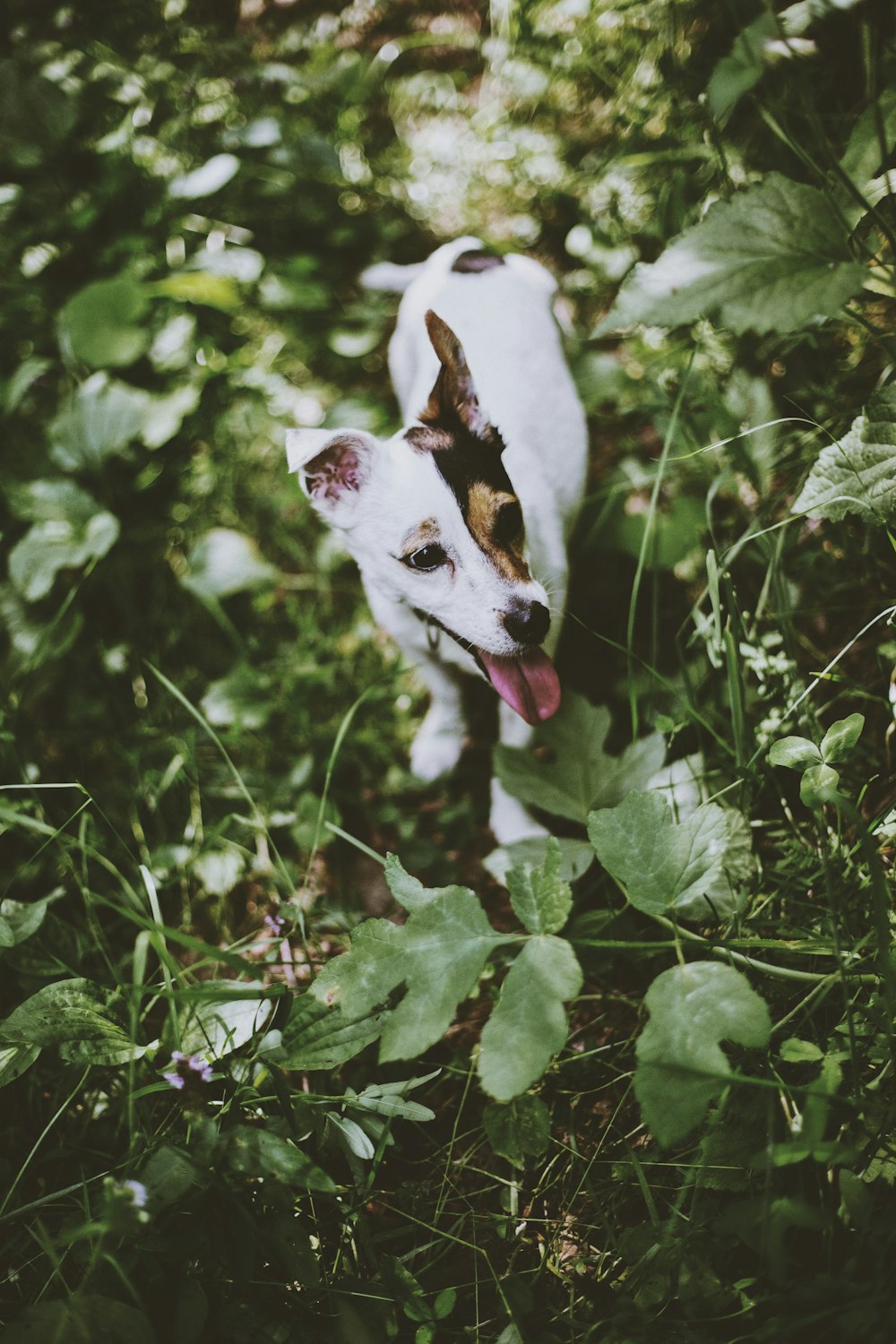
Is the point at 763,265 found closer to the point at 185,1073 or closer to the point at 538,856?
the point at 538,856

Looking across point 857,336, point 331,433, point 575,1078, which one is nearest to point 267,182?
point 331,433

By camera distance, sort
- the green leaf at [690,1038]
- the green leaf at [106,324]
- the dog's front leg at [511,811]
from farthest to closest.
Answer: the green leaf at [106,324] < the dog's front leg at [511,811] < the green leaf at [690,1038]

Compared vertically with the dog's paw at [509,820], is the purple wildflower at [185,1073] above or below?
above

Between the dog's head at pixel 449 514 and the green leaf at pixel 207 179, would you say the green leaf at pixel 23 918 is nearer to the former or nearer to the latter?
the dog's head at pixel 449 514

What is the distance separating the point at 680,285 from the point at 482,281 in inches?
37.8

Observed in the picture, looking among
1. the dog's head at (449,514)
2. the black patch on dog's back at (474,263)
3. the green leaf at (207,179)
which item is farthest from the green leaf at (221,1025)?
the green leaf at (207,179)

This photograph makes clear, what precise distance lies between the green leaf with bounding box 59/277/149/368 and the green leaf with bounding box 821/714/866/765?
255 centimetres

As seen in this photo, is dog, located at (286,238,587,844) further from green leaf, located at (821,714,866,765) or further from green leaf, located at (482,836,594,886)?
green leaf, located at (821,714,866,765)

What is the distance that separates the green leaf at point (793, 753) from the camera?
5.00 feet

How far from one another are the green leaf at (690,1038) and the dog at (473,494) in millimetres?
739

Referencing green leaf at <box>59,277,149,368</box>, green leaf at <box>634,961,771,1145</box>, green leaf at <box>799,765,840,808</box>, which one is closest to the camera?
green leaf at <box>634,961,771,1145</box>

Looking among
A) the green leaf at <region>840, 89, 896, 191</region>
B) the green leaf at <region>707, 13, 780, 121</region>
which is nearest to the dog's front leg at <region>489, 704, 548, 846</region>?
the green leaf at <region>840, 89, 896, 191</region>

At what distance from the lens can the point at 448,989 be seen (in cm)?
135

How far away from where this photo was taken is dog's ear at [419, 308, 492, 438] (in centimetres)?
170
